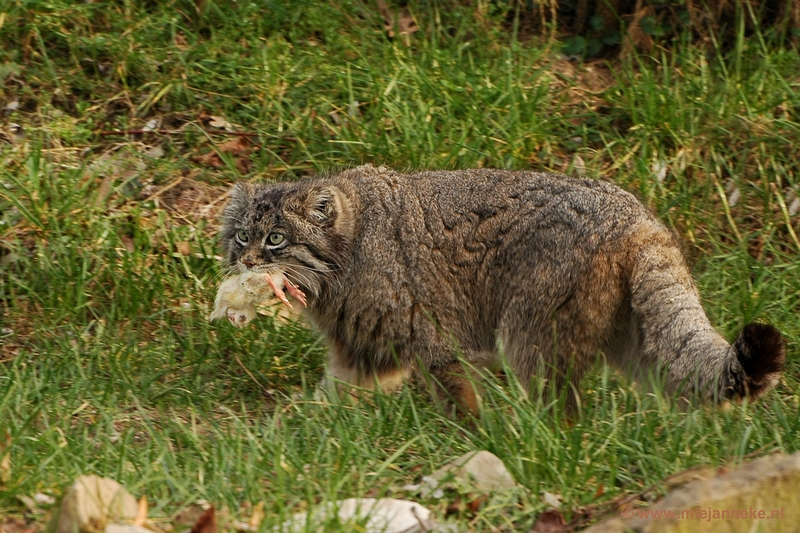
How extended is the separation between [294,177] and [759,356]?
3.76 metres

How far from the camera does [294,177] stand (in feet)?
23.9

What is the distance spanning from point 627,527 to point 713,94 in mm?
Result: 4748

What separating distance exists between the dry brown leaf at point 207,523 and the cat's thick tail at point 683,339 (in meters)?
2.25

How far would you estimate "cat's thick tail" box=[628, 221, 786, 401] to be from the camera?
14.6 ft

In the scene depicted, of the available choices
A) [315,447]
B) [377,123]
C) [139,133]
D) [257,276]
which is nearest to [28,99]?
[139,133]

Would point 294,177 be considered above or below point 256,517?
below

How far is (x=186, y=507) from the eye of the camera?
3.98 metres

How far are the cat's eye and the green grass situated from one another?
2.62ft

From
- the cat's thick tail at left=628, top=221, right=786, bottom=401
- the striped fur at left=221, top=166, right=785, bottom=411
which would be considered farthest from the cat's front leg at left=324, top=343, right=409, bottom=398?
the cat's thick tail at left=628, top=221, right=786, bottom=401

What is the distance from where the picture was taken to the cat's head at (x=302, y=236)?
5.72 metres

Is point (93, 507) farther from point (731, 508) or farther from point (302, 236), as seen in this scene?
point (302, 236)

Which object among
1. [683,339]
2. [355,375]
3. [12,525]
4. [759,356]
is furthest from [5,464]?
[759,356]

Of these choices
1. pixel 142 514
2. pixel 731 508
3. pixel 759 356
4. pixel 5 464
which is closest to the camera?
pixel 731 508

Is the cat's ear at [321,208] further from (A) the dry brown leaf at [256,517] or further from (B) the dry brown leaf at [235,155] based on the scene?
(A) the dry brown leaf at [256,517]
